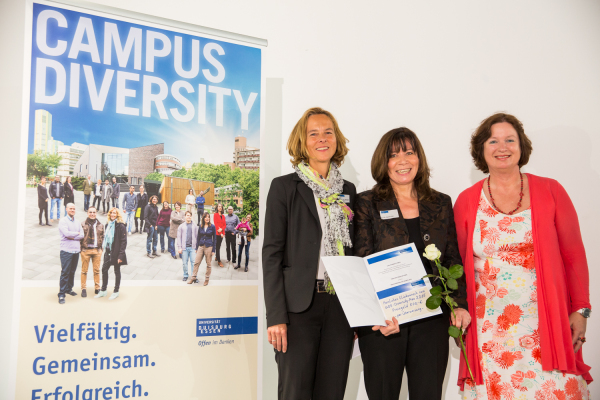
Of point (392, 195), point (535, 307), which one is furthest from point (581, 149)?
point (392, 195)

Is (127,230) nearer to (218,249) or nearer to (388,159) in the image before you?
(218,249)

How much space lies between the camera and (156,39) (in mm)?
2363

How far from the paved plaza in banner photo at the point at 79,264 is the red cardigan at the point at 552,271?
51.1 inches

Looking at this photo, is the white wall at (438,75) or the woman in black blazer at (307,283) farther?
the white wall at (438,75)

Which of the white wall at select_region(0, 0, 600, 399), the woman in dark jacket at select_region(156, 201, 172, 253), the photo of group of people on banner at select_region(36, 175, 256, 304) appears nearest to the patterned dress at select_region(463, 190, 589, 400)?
the white wall at select_region(0, 0, 600, 399)

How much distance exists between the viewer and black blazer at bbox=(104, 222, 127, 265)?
219 centimetres

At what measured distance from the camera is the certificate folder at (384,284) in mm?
1764

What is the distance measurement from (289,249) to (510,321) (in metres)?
1.16

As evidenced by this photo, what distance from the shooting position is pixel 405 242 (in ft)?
6.23

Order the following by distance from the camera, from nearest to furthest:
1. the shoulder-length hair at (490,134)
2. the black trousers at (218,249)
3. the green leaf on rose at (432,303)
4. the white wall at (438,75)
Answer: the green leaf on rose at (432,303) → the shoulder-length hair at (490,134) → the black trousers at (218,249) → the white wall at (438,75)

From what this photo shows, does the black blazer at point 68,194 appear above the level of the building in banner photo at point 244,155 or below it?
below

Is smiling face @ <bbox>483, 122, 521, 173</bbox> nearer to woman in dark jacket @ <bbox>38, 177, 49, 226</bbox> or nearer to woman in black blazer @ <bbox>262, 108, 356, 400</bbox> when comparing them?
woman in black blazer @ <bbox>262, 108, 356, 400</bbox>

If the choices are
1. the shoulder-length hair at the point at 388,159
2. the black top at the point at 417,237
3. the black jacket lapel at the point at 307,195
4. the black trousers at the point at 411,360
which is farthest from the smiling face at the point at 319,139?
the black trousers at the point at 411,360

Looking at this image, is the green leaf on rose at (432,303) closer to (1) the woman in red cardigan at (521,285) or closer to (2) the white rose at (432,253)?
(2) the white rose at (432,253)
